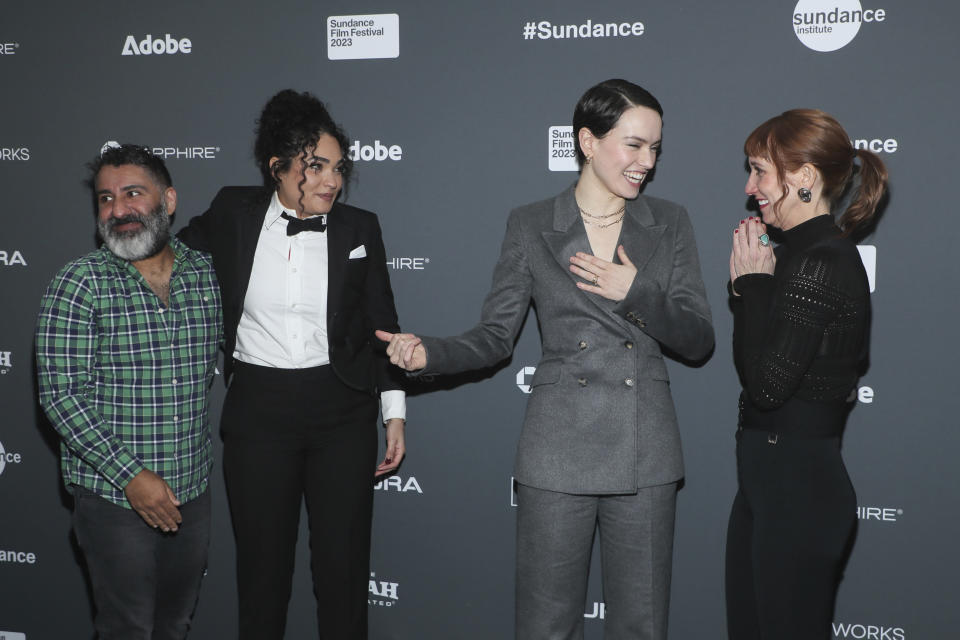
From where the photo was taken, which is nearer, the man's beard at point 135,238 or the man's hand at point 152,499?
the man's hand at point 152,499

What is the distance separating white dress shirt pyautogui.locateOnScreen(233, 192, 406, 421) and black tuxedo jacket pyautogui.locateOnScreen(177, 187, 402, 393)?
0.10ft

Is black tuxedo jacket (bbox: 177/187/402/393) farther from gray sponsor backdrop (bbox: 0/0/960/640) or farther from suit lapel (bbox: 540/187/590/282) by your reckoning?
suit lapel (bbox: 540/187/590/282)

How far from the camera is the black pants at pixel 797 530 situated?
1.94 metres

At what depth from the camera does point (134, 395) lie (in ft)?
7.12

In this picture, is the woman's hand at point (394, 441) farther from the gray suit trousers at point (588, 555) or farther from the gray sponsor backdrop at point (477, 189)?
the gray suit trousers at point (588, 555)

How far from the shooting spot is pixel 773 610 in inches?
78.7

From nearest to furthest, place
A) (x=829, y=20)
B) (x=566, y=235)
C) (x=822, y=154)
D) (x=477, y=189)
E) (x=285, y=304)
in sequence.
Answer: (x=822, y=154) < (x=566, y=235) < (x=285, y=304) < (x=829, y=20) < (x=477, y=189)

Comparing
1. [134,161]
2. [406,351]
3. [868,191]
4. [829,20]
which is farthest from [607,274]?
[134,161]

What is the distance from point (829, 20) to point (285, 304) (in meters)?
2.00

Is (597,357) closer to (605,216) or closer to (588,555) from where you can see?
(605,216)

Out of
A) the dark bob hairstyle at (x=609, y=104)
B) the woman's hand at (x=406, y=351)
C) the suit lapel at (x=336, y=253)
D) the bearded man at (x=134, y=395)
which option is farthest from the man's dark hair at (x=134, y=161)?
the dark bob hairstyle at (x=609, y=104)

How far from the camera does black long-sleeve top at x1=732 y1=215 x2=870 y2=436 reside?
1894mm

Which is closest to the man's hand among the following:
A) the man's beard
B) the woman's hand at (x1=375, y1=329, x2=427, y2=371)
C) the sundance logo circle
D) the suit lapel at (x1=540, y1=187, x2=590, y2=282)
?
the man's beard

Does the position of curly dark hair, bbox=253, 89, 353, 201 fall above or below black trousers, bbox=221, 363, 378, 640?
above
